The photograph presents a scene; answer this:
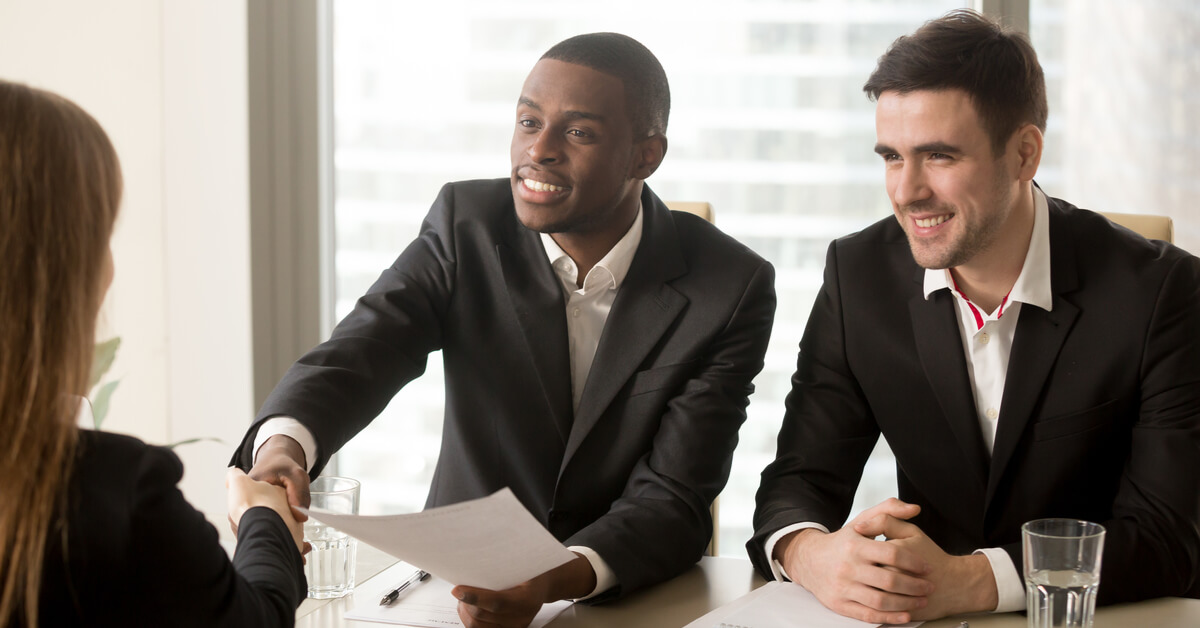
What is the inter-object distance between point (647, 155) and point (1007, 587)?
101 centimetres

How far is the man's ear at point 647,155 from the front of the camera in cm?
200

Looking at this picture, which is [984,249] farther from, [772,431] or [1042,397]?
[772,431]

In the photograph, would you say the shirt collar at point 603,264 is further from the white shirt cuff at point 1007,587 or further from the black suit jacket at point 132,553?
the black suit jacket at point 132,553

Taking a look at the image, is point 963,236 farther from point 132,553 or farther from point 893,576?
point 132,553

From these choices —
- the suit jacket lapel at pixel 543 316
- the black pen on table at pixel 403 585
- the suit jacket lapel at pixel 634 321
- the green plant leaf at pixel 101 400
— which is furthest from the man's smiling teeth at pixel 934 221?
the green plant leaf at pixel 101 400

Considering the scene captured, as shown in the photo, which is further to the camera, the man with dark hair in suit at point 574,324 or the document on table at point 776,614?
the man with dark hair in suit at point 574,324

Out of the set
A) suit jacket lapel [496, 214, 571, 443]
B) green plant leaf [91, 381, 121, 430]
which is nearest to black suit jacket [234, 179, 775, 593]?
suit jacket lapel [496, 214, 571, 443]

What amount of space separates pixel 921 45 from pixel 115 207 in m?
1.28

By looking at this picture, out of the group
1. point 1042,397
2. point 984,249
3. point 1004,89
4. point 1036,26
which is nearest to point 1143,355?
point 1042,397

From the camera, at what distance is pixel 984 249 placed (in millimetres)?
1791

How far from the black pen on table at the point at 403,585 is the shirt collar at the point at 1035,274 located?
947mm

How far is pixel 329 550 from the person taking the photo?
142cm

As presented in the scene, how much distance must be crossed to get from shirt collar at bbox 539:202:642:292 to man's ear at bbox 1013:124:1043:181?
26.0 inches

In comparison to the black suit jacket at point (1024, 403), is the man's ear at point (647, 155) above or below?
above
